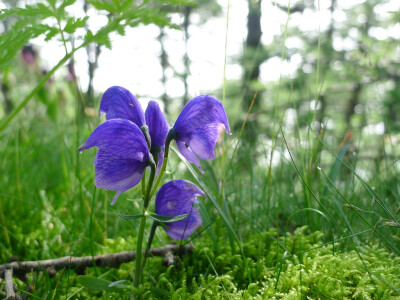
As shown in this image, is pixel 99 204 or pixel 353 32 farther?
pixel 353 32

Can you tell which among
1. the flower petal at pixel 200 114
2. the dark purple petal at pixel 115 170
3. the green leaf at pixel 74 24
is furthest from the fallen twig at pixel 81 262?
the green leaf at pixel 74 24

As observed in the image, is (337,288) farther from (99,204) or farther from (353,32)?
(353,32)

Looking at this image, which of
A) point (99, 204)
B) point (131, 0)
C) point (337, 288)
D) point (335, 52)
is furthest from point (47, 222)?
point (335, 52)

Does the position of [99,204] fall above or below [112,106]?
below

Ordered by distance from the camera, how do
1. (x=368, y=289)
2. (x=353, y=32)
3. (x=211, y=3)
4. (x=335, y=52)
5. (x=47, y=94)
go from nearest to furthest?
(x=368, y=289) → (x=47, y=94) → (x=335, y=52) → (x=353, y=32) → (x=211, y=3)

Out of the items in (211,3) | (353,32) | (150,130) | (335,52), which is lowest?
(150,130)

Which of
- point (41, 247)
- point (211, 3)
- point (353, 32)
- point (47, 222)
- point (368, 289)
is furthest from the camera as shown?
point (211, 3)

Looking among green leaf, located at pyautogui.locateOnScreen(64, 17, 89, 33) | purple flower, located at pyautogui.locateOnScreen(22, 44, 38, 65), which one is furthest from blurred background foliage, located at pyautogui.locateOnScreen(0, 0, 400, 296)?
purple flower, located at pyautogui.locateOnScreen(22, 44, 38, 65)

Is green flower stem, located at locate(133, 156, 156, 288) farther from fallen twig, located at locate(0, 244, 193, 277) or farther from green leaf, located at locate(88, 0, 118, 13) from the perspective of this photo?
green leaf, located at locate(88, 0, 118, 13)
